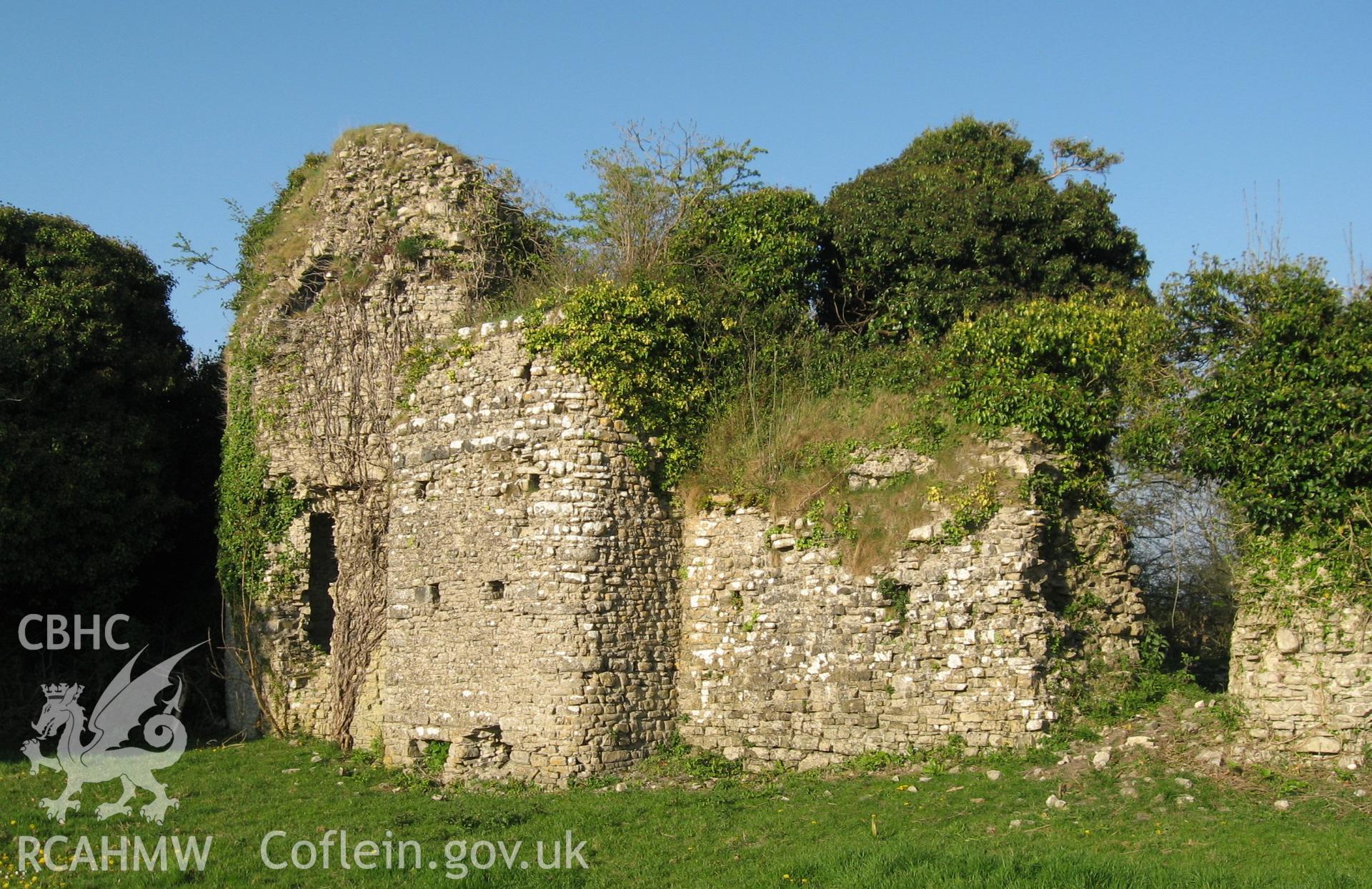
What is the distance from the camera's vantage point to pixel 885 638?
478 inches

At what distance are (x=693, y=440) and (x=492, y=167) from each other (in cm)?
564

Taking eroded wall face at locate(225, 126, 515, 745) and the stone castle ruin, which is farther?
eroded wall face at locate(225, 126, 515, 745)

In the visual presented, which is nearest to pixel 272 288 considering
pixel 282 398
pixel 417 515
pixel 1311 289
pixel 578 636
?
pixel 282 398

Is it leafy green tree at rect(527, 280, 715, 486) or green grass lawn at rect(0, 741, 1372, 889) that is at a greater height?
leafy green tree at rect(527, 280, 715, 486)

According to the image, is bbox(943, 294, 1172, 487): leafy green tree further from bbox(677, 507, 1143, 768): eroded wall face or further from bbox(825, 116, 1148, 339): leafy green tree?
bbox(825, 116, 1148, 339): leafy green tree

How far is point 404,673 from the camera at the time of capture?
14.1 meters

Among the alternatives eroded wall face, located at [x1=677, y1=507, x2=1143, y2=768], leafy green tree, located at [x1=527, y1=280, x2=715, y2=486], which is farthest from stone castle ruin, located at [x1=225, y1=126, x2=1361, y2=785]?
leafy green tree, located at [x1=527, y1=280, x2=715, y2=486]

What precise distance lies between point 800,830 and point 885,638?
2.60m

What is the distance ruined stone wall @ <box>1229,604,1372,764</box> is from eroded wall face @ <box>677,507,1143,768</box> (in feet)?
5.20

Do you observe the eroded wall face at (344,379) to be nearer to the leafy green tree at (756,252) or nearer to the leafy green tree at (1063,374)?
the leafy green tree at (756,252)

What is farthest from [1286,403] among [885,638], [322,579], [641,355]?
[322,579]

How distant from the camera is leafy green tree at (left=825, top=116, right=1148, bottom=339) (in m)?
17.5

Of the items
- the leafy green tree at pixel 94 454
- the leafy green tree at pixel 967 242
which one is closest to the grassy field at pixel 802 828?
the leafy green tree at pixel 94 454

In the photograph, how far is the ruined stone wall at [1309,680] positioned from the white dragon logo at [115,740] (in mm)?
11087
